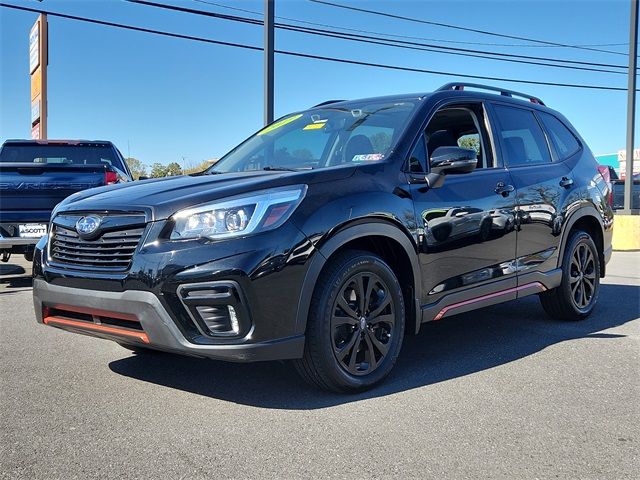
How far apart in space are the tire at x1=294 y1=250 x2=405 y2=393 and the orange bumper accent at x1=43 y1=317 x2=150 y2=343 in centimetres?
86

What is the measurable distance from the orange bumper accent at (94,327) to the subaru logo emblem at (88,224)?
0.51 meters

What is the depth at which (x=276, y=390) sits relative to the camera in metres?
3.66

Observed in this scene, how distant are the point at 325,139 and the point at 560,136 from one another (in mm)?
2512

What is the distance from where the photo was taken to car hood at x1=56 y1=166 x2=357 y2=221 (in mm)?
3199

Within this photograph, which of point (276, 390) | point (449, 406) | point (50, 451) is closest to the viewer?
point (50, 451)

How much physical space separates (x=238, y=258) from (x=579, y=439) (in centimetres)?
189

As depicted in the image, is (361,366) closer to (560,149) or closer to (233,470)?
(233,470)

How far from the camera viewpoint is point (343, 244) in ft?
11.2

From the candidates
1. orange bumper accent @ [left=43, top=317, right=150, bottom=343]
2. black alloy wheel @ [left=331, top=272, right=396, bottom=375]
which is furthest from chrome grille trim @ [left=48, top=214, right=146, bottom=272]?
black alloy wheel @ [left=331, top=272, right=396, bottom=375]

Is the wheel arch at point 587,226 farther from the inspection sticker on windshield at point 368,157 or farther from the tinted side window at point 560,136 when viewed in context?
the inspection sticker on windshield at point 368,157

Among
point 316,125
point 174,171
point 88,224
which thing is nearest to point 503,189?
point 316,125

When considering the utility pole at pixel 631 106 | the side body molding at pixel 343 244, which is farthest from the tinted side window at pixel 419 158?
the utility pole at pixel 631 106

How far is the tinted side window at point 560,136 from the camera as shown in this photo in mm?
5574

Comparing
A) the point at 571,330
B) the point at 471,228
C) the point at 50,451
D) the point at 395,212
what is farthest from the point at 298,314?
the point at 571,330
